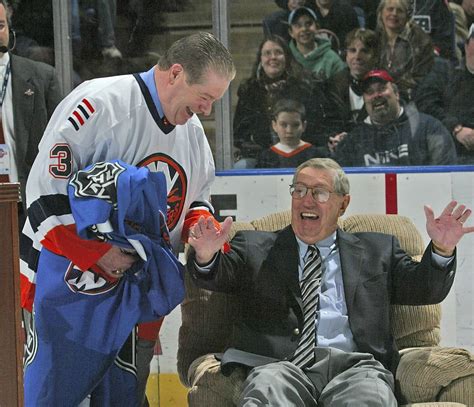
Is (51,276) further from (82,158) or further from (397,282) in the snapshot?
(397,282)

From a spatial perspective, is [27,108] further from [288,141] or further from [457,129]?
[457,129]

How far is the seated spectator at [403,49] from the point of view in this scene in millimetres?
4238

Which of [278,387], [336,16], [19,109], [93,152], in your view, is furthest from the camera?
[336,16]

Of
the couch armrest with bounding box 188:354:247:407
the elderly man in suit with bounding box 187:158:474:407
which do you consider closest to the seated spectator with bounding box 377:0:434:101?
the elderly man in suit with bounding box 187:158:474:407

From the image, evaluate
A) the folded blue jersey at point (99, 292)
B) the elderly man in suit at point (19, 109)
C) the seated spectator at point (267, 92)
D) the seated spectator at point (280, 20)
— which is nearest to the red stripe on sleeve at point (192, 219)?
the folded blue jersey at point (99, 292)

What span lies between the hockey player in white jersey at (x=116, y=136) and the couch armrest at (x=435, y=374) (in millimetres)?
830

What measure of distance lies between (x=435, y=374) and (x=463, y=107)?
147 cm

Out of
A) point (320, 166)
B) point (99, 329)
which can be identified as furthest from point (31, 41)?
point (99, 329)

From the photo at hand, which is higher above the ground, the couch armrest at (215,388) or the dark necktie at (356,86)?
the dark necktie at (356,86)

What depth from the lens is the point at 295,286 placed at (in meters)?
3.31

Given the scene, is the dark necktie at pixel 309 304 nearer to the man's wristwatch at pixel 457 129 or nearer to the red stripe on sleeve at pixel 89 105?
the red stripe on sleeve at pixel 89 105

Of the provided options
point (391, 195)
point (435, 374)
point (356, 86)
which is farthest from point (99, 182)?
point (356, 86)

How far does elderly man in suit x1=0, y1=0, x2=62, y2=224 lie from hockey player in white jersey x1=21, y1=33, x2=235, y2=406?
3.57ft

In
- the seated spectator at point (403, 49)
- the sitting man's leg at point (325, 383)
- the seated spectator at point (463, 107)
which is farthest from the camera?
the seated spectator at point (403, 49)
